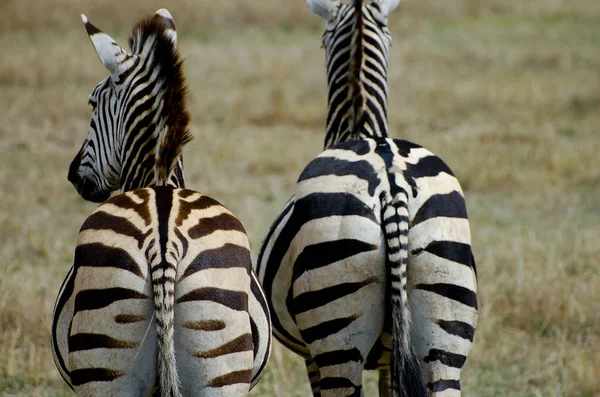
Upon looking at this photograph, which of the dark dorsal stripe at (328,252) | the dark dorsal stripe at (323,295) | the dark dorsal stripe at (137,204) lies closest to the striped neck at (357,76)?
the dark dorsal stripe at (328,252)

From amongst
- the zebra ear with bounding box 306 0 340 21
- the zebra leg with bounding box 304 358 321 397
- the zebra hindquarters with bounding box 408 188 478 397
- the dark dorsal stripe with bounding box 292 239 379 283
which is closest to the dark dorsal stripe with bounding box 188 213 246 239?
the dark dorsal stripe with bounding box 292 239 379 283

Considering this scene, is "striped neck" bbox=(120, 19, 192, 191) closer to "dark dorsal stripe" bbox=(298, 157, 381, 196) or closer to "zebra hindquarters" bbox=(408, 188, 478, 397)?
"dark dorsal stripe" bbox=(298, 157, 381, 196)

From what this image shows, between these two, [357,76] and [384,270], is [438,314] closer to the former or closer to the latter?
[384,270]

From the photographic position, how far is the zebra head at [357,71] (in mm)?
4809

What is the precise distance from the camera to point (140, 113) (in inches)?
167

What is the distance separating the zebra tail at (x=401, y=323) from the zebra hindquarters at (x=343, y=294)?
0.09 m

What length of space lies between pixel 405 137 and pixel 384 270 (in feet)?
29.7

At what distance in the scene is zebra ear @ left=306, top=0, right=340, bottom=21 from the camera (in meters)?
5.43

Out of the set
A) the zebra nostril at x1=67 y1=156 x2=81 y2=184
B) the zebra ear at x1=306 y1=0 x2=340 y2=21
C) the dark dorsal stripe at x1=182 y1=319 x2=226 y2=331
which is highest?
the zebra ear at x1=306 y1=0 x2=340 y2=21

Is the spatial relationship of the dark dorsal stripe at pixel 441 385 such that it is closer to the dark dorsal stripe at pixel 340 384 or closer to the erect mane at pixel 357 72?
the dark dorsal stripe at pixel 340 384

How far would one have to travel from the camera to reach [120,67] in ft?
14.4

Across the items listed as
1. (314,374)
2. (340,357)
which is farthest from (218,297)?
(314,374)

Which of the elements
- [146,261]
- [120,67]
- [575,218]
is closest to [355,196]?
[146,261]

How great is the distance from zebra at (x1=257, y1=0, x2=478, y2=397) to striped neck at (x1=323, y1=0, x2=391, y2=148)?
0.89 m
